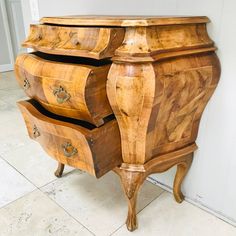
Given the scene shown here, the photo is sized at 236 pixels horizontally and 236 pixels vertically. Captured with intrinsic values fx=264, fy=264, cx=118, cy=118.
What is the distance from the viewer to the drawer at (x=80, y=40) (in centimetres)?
73

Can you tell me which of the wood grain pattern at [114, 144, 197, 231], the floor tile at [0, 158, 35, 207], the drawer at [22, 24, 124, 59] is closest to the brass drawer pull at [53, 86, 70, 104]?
the drawer at [22, 24, 124, 59]

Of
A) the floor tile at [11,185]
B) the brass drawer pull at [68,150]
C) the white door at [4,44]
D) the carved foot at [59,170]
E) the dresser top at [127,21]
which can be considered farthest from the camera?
the white door at [4,44]

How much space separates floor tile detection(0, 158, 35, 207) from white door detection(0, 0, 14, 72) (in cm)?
250

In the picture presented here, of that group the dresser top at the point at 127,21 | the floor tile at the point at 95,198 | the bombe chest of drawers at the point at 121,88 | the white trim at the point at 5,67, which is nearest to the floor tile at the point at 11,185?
the floor tile at the point at 95,198

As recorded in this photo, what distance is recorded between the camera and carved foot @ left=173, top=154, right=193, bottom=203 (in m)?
1.08

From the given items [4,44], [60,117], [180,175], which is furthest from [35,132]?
[4,44]

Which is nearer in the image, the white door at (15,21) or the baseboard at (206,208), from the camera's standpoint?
the baseboard at (206,208)

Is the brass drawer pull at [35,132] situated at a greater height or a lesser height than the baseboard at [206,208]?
greater

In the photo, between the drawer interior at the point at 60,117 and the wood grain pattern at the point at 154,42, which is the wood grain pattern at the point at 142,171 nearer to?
the drawer interior at the point at 60,117

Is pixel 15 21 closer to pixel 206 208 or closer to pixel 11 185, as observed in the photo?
pixel 11 185

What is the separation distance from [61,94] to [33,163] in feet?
2.78

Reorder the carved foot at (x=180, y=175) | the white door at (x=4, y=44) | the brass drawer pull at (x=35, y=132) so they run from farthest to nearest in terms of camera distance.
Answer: the white door at (x=4, y=44), the carved foot at (x=180, y=175), the brass drawer pull at (x=35, y=132)

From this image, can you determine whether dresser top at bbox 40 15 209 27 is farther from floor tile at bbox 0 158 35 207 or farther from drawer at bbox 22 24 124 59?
floor tile at bbox 0 158 35 207

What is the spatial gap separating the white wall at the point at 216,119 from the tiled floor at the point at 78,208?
9cm
